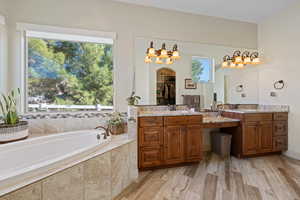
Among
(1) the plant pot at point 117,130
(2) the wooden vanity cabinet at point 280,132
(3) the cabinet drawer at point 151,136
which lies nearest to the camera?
(3) the cabinet drawer at point 151,136

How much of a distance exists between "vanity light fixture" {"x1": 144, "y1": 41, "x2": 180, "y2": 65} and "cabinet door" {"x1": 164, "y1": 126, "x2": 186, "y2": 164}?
1205 millimetres

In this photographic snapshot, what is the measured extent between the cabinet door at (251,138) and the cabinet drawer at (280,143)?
40cm

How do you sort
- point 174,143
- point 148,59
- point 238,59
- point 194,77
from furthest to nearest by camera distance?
point 238,59
point 194,77
point 148,59
point 174,143

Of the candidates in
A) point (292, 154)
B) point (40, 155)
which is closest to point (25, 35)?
point (40, 155)

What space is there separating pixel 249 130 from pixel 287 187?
1.08 metres

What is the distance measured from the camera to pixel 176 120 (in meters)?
2.63

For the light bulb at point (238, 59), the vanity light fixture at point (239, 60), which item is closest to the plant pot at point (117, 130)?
the vanity light fixture at point (239, 60)

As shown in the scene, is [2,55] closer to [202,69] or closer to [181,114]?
[181,114]

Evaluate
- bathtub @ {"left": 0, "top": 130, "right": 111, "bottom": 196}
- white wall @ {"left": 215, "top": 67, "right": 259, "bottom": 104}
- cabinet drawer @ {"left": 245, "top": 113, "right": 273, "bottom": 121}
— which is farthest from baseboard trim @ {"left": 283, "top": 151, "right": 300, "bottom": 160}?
bathtub @ {"left": 0, "top": 130, "right": 111, "bottom": 196}

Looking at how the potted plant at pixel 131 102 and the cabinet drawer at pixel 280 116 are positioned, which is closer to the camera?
the potted plant at pixel 131 102

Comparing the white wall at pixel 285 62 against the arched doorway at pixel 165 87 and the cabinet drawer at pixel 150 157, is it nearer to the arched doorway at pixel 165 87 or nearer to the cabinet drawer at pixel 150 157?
the arched doorway at pixel 165 87

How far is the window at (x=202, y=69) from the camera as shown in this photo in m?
3.25

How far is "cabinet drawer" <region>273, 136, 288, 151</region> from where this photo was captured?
3145 mm

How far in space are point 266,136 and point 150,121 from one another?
2.23 metres
